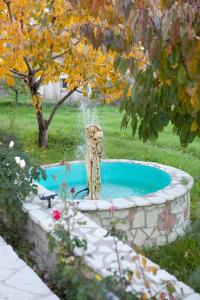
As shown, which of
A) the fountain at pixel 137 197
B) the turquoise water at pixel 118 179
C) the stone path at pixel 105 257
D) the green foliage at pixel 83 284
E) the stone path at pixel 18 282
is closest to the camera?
the green foliage at pixel 83 284

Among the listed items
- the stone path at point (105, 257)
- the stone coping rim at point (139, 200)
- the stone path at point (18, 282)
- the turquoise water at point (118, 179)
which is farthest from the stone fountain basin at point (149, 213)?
the stone path at point (18, 282)

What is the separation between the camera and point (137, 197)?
6051 millimetres

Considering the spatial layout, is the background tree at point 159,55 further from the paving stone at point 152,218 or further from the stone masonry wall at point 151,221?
the paving stone at point 152,218

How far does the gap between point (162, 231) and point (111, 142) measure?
685 centimetres

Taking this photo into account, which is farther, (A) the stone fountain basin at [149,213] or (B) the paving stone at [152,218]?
(B) the paving stone at [152,218]

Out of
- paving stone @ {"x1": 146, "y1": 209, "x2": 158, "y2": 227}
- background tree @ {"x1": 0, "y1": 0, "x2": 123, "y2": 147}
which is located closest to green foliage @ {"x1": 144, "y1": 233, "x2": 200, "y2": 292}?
paving stone @ {"x1": 146, "y1": 209, "x2": 158, "y2": 227}

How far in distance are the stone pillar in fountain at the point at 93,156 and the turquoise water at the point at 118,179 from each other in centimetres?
101

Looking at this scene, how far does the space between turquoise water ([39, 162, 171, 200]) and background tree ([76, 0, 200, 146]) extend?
4226 mm

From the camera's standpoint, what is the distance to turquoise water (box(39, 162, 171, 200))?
26.0 ft

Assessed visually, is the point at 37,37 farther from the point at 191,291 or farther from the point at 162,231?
the point at 191,291

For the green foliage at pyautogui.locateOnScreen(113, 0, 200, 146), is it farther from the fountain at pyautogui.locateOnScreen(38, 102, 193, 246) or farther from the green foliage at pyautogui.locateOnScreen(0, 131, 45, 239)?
the green foliage at pyautogui.locateOnScreen(0, 131, 45, 239)

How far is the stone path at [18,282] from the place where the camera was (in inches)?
136

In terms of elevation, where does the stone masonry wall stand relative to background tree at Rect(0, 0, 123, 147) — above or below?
below

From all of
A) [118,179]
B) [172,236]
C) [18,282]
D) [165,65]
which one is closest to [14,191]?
[18,282]
